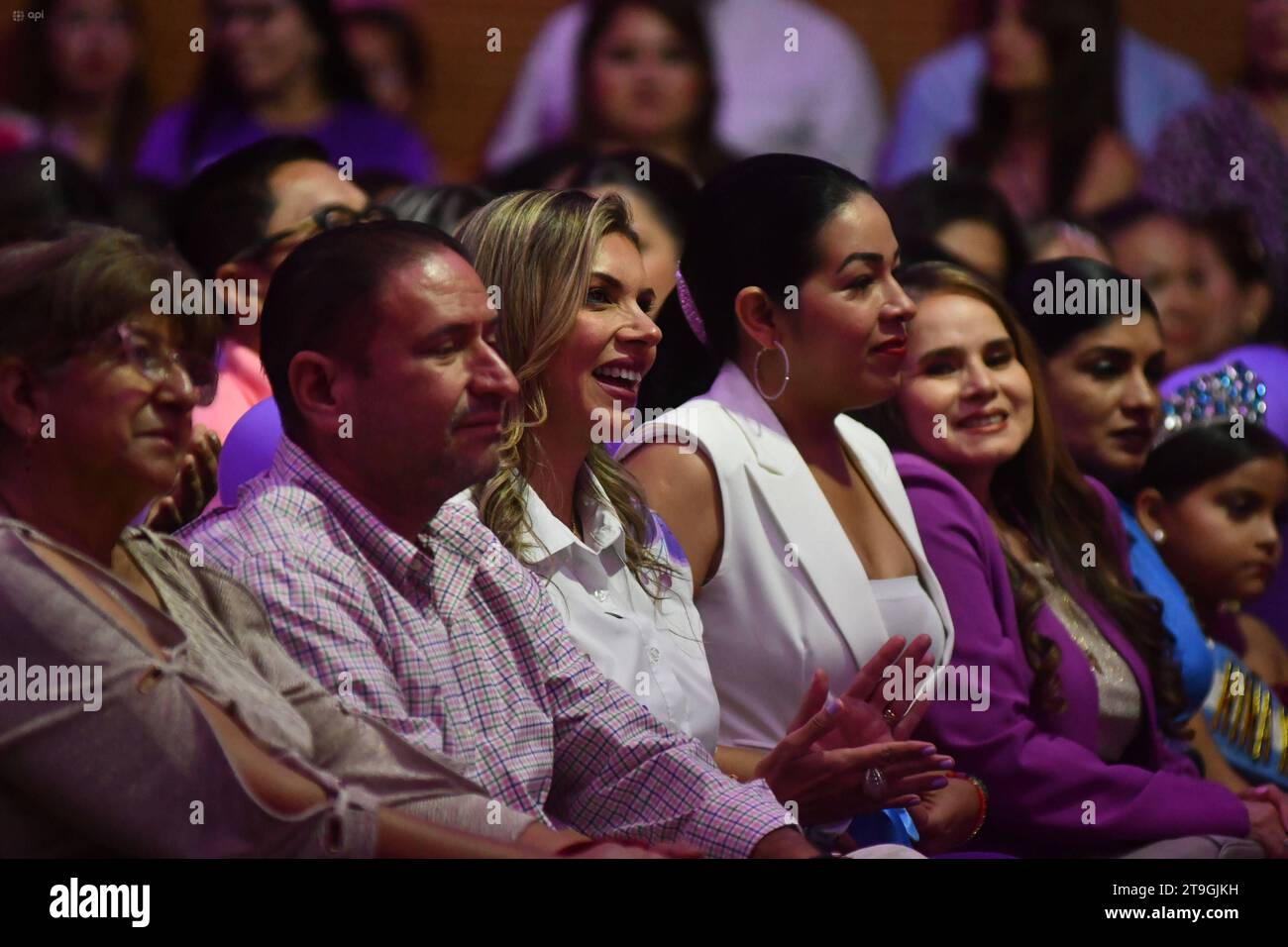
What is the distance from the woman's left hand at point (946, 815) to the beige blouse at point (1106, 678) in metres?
0.39

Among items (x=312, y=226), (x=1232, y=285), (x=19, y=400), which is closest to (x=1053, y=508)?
(x=312, y=226)

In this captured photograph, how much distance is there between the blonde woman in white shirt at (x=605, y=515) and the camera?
225 centimetres

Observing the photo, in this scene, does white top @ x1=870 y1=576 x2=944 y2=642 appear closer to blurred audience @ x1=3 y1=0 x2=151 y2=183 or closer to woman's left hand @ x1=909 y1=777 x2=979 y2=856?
woman's left hand @ x1=909 y1=777 x2=979 y2=856

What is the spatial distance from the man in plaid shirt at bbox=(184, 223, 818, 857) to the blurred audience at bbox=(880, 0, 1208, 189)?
3.56 meters

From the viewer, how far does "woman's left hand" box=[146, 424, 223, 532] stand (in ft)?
7.95

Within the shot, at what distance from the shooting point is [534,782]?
1983 mm

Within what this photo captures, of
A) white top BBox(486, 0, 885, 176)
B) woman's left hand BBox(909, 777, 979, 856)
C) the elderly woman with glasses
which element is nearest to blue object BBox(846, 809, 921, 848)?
woman's left hand BBox(909, 777, 979, 856)

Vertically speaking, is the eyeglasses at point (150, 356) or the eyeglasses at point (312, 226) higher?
the eyeglasses at point (312, 226)

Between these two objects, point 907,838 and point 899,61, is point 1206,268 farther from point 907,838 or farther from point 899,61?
point 907,838

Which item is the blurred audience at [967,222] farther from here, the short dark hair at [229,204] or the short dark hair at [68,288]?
the short dark hair at [68,288]

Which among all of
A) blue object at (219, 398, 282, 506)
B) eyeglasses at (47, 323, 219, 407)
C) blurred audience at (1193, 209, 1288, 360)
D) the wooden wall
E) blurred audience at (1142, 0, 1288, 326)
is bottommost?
blue object at (219, 398, 282, 506)

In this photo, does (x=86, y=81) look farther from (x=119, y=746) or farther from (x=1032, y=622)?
(x=119, y=746)

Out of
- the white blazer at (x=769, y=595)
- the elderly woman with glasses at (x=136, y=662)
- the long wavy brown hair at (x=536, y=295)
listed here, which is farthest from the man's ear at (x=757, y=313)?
the elderly woman with glasses at (x=136, y=662)

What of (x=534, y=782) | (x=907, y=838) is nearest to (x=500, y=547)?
(x=534, y=782)
